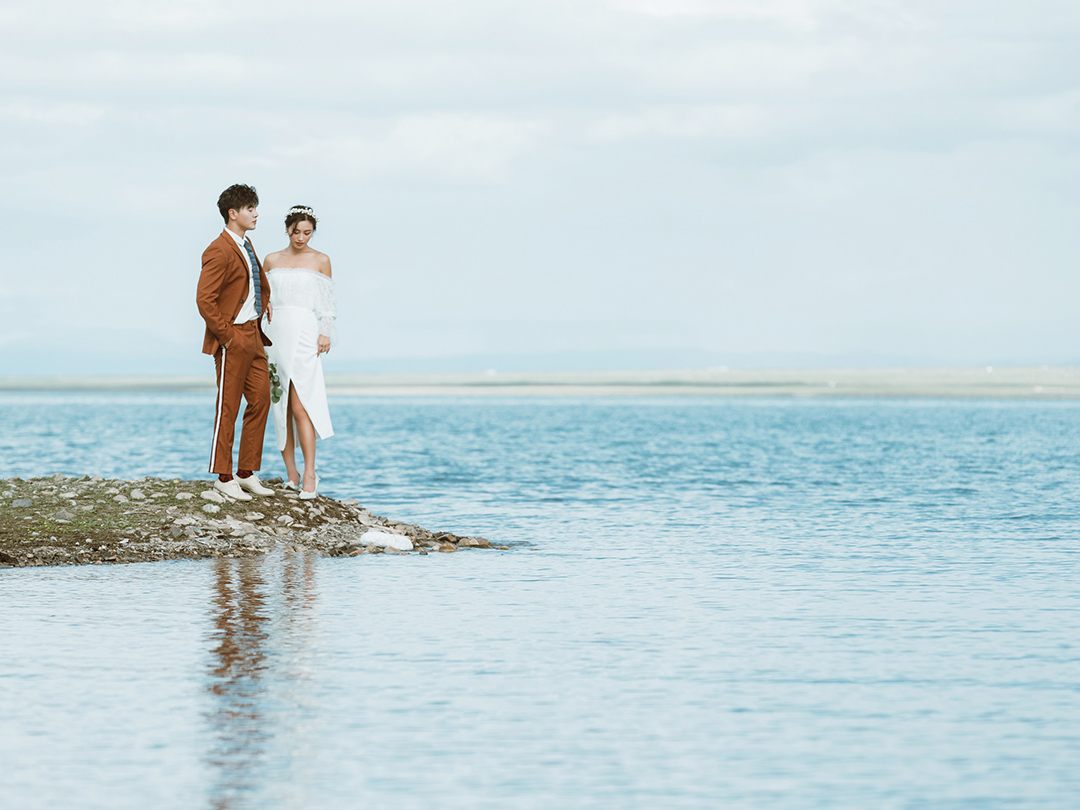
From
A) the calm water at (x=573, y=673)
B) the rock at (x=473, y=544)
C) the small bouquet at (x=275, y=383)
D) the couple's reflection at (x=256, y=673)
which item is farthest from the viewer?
the small bouquet at (x=275, y=383)

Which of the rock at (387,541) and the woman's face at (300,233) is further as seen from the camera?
the woman's face at (300,233)

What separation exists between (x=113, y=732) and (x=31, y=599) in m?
4.07

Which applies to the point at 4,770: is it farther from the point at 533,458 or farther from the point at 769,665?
the point at 533,458

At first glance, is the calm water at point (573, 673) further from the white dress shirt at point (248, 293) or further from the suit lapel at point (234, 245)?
the suit lapel at point (234, 245)

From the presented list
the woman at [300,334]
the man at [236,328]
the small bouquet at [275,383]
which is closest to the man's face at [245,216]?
the man at [236,328]

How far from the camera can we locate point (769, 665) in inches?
302

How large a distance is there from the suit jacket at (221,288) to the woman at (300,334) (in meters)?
0.64

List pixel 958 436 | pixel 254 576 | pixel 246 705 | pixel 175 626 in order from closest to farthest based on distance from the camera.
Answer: pixel 246 705 < pixel 175 626 < pixel 254 576 < pixel 958 436

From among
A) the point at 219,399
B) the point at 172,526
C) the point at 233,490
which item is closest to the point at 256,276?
the point at 219,399

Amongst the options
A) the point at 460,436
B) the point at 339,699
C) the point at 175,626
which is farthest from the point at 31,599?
the point at 460,436

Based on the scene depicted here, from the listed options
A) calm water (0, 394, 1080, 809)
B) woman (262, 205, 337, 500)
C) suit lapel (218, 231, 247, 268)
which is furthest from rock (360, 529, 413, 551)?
suit lapel (218, 231, 247, 268)

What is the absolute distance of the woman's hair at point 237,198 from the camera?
13.1 metres

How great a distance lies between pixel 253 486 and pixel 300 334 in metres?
1.52

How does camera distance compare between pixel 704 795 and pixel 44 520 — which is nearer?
pixel 704 795
